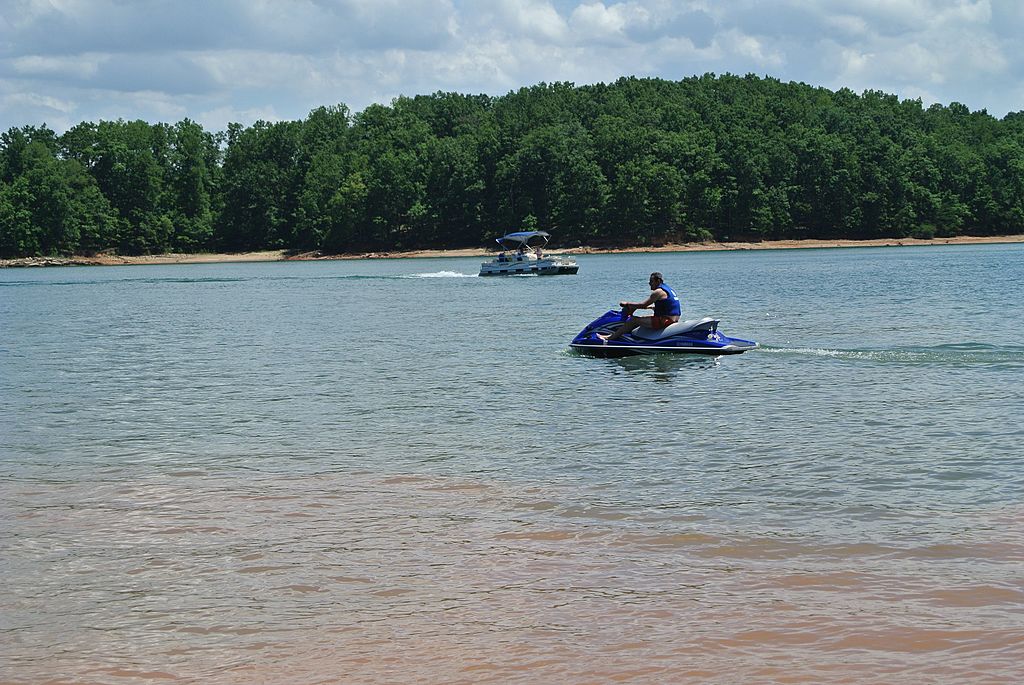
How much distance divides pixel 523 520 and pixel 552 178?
12924cm

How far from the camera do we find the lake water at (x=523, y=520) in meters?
7.87

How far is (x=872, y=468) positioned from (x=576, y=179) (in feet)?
408

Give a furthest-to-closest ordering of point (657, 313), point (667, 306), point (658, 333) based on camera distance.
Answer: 1. point (657, 313)
2. point (667, 306)
3. point (658, 333)

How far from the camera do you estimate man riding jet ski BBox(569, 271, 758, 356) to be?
1010 inches

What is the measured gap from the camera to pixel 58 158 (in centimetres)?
15750

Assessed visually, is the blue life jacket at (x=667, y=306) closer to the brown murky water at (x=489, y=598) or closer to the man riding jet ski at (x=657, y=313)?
the man riding jet ski at (x=657, y=313)

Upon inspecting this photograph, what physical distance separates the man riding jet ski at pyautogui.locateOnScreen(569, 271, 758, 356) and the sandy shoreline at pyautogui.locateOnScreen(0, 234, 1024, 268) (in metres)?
104

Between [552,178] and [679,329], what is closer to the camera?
[679,329]

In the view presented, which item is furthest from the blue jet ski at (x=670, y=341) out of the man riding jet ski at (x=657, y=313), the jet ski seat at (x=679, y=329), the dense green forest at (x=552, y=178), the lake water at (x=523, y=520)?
the dense green forest at (x=552, y=178)

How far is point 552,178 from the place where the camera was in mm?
138750

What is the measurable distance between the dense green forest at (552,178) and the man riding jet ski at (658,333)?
108 metres

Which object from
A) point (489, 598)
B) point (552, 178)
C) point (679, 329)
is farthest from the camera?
point (552, 178)

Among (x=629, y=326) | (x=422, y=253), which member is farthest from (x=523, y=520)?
(x=422, y=253)

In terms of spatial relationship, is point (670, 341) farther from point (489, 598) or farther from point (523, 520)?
point (489, 598)
